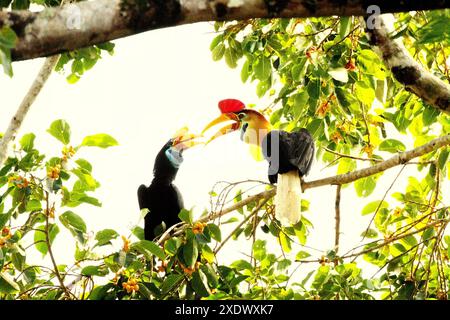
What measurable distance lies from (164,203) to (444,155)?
2.48m

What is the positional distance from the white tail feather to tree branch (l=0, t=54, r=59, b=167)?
1.51m

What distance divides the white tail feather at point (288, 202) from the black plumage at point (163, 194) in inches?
56.3

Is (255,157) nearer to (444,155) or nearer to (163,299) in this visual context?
(444,155)

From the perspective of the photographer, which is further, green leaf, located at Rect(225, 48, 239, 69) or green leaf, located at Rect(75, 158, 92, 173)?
green leaf, located at Rect(225, 48, 239, 69)

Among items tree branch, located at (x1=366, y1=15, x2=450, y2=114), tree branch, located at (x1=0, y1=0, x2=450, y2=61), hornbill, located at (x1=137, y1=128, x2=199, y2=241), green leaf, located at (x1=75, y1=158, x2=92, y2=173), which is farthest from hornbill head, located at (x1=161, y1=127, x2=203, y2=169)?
tree branch, located at (x1=0, y1=0, x2=450, y2=61)

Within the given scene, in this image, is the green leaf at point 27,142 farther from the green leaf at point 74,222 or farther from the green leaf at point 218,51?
the green leaf at point 218,51

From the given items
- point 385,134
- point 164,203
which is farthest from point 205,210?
point 164,203

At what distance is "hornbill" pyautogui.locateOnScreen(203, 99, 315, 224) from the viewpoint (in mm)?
3607

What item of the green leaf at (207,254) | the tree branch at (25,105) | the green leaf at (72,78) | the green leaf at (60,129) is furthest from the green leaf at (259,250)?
the green leaf at (72,78)

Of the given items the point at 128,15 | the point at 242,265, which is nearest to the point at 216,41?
the point at 242,265

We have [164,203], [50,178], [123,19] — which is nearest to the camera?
[123,19]

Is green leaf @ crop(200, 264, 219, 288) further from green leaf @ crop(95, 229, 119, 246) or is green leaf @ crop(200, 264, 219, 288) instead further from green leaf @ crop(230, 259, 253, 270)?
green leaf @ crop(95, 229, 119, 246)

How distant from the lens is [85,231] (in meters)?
3.05
